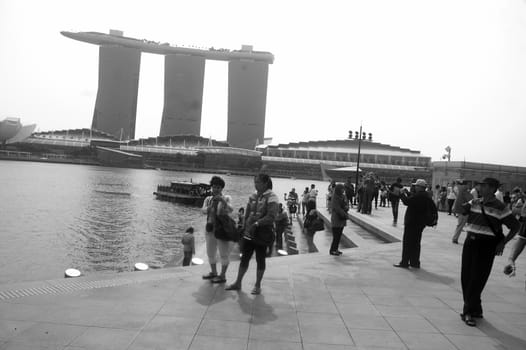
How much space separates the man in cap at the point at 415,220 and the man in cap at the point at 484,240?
2541 mm

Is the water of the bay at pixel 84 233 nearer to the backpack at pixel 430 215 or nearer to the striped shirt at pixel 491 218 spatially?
the backpack at pixel 430 215

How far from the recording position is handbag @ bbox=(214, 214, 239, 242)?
5863mm

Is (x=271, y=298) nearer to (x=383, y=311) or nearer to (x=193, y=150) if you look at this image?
(x=383, y=311)

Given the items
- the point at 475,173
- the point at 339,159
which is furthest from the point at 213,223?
the point at 339,159

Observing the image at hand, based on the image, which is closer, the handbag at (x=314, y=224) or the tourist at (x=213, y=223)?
the tourist at (x=213, y=223)

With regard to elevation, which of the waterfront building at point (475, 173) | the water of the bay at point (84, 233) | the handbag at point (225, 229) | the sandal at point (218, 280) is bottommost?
the water of the bay at point (84, 233)

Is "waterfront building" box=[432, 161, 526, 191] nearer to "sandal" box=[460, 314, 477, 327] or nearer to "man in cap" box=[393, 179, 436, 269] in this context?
"man in cap" box=[393, 179, 436, 269]

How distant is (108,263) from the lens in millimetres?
14078

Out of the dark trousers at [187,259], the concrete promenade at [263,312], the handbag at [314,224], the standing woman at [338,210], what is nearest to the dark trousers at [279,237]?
the handbag at [314,224]

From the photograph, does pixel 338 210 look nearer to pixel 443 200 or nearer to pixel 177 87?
pixel 443 200

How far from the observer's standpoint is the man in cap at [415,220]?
744cm

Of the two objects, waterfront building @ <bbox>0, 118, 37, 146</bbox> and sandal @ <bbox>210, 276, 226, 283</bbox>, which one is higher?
waterfront building @ <bbox>0, 118, 37, 146</bbox>

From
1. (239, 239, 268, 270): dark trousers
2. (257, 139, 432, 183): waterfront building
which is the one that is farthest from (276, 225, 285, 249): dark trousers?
(257, 139, 432, 183): waterfront building

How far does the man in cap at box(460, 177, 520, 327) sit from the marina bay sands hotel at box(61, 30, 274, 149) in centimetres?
18496
